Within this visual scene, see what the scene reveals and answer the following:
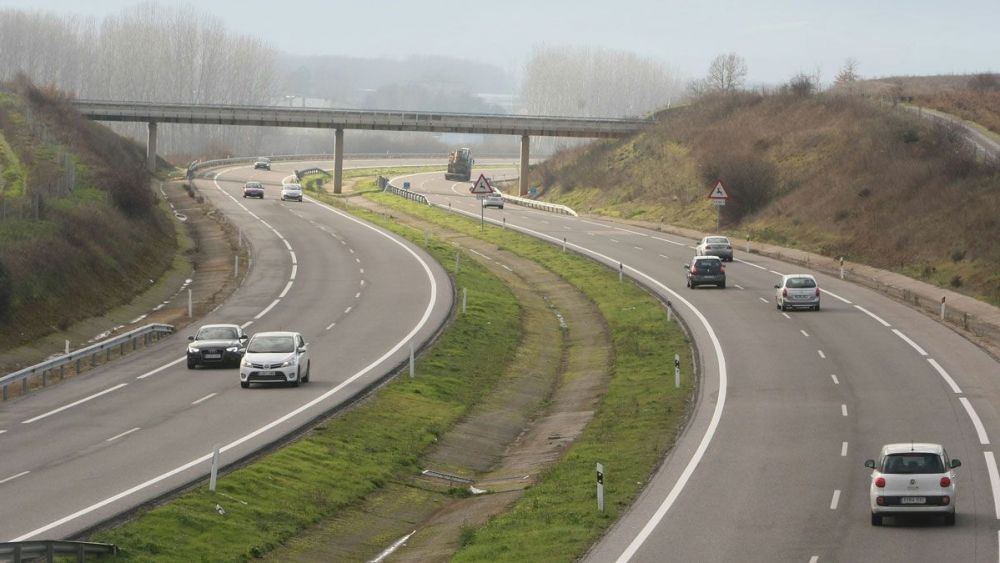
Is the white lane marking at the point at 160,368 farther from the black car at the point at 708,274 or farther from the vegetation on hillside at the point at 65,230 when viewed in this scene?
the black car at the point at 708,274

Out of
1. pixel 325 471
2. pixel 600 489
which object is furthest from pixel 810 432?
pixel 325 471

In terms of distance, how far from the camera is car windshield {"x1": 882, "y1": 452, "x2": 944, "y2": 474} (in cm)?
2494

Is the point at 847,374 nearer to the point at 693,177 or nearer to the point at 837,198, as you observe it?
the point at 837,198

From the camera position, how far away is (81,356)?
4409 centimetres

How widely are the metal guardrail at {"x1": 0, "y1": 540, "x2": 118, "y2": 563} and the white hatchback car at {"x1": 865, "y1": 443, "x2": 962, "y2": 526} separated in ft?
42.6

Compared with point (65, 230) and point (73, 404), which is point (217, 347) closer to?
point (73, 404)

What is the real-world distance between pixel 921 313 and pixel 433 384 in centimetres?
2269

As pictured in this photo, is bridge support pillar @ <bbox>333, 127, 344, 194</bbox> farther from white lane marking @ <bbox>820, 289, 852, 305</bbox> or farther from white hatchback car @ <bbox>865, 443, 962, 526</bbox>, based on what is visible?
white hatchback car @ <bbox>865, 443, 962, 526</bbox>

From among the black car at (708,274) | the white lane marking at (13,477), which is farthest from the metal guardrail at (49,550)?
the black car at (708,274)

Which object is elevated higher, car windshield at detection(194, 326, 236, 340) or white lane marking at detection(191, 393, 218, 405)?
car windshield at detection(194, 326, 236, 340)

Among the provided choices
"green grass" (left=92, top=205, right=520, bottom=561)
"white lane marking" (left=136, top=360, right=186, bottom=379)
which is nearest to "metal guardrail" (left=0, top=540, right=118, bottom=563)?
"green grass" (left=92, top=205, right=520, bottom=561)

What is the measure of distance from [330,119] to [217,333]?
84833 mm

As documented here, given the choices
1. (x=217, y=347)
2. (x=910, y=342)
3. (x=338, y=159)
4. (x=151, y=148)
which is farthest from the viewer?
(x=151, y=148)

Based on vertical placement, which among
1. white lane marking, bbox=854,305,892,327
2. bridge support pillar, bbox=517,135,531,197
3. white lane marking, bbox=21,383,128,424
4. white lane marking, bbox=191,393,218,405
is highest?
bridge support pillar, bbox=517,135,531,197
